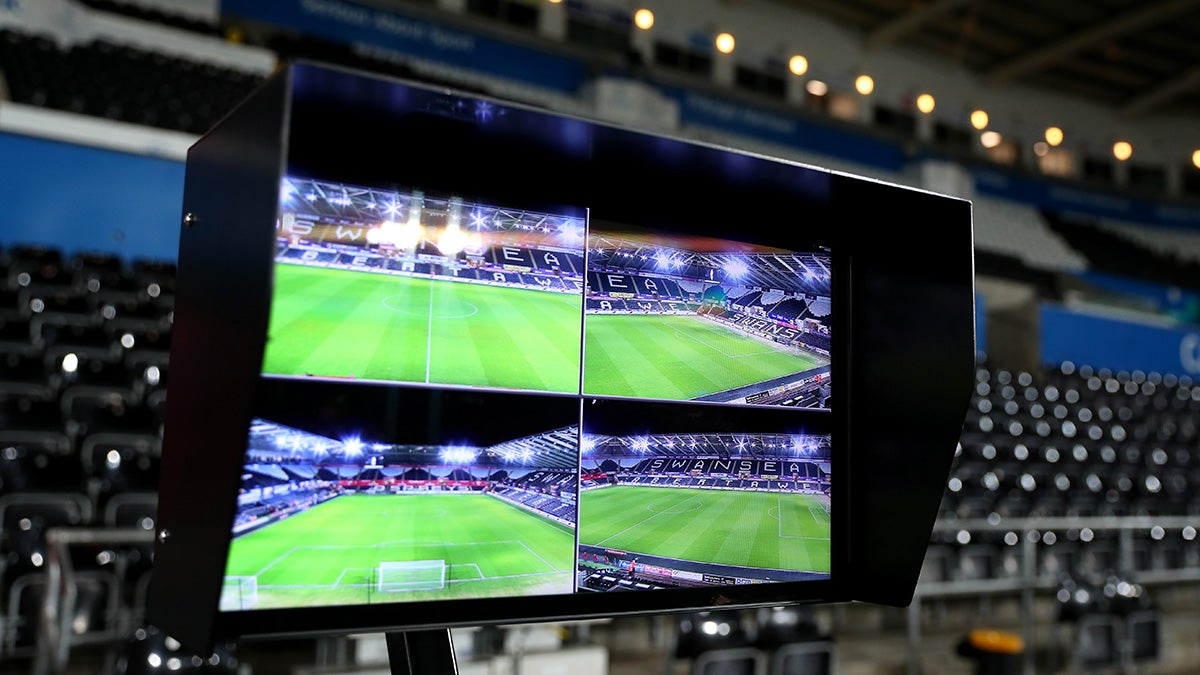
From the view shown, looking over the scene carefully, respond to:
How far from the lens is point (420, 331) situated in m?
1.02

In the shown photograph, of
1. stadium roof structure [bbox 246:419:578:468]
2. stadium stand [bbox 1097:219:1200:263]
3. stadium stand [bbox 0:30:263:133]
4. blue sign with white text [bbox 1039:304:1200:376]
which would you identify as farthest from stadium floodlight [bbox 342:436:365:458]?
stadium stand [bbox 1097:219:1200:263]

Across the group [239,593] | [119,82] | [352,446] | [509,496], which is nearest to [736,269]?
[509,496]

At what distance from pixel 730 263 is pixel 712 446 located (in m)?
0.25

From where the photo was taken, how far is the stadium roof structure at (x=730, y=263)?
119 centimetres

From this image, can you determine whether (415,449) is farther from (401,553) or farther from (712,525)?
(712,525)

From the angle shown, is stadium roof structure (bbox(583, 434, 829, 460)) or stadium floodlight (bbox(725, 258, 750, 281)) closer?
stadium roof structure (bbox(583, 434, 829, 460))

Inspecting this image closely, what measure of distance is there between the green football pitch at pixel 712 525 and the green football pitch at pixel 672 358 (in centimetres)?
13

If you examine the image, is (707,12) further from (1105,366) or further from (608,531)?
(608,531)

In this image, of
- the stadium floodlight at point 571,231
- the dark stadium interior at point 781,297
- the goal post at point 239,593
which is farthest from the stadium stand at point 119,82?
the goal post at point 239,593

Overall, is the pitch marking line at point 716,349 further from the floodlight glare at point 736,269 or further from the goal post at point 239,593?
the goal post at point 239,593

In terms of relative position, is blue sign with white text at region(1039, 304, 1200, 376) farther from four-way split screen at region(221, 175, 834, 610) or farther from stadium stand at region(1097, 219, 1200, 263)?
four-way split screen at region(221, 175, 834, 610)

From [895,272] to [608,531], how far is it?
1.88 ft

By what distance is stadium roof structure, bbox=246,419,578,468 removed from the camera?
928mm

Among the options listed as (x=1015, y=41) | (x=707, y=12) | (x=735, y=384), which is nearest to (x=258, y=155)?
(x=735, y=384)
